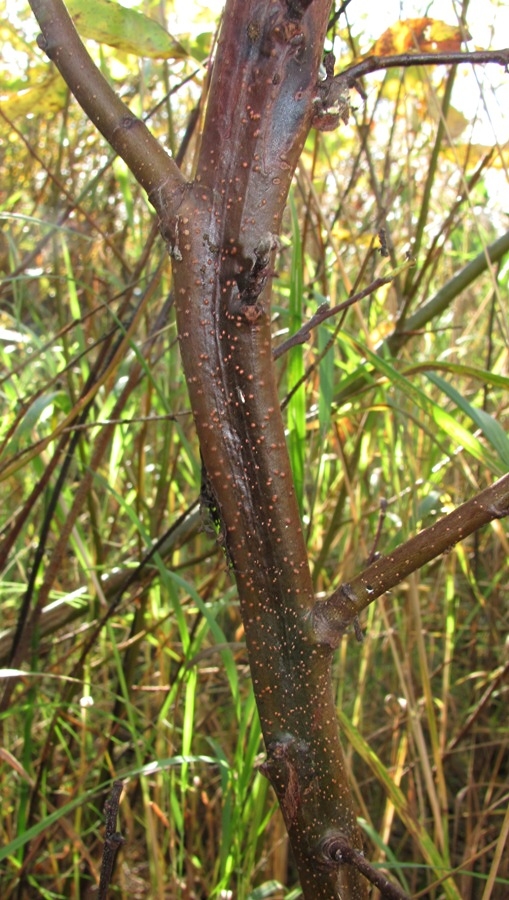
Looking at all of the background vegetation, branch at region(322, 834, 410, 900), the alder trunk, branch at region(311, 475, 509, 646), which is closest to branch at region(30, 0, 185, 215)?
the alder trunk

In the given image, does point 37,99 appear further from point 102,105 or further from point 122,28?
point 102,105

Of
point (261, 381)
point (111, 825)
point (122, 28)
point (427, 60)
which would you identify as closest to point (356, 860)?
point (111, 825)

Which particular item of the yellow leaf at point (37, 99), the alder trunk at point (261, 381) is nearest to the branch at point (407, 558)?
the alder trunk at point (261, 381)

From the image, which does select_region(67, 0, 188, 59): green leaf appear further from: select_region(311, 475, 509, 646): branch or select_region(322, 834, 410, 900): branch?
select_region(322, 834, 410, 900): branch

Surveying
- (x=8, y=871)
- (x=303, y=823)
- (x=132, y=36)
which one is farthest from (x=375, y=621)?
(x=132, y=36)

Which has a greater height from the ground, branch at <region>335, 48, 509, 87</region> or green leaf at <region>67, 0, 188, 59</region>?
green leaf at <region>67, 0, 188, 59</region>

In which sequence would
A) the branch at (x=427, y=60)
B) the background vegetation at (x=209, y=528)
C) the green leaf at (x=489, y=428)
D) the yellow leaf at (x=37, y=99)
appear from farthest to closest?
the yellow leaf at (x=37, y=99), the background vegetation at (x=209, y=528), the green leaf at (x=489, y=428), the branch at (x=427, y=60)

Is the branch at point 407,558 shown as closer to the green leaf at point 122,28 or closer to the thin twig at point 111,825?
the thin twig at point 111,825
